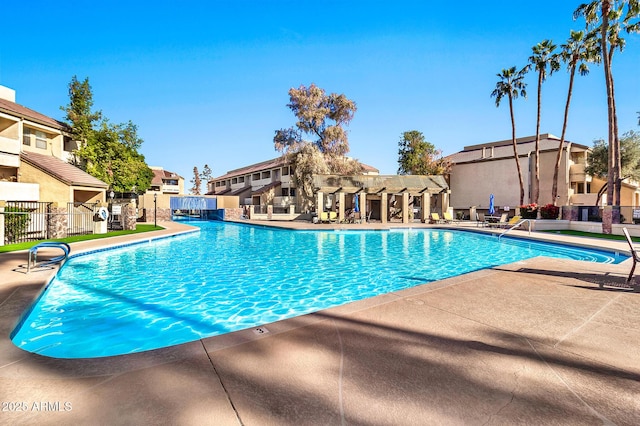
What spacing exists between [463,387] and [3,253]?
1411cm

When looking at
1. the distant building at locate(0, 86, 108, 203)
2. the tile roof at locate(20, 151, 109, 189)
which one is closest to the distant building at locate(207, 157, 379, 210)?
the tile roof at locate(20, 151, 109, 189)

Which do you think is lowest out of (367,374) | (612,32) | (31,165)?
(367,374)

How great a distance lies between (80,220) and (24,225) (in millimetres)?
3928

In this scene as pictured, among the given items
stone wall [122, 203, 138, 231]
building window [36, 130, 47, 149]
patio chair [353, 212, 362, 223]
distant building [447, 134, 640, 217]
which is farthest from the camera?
distant building [447, 134, 640, 217]

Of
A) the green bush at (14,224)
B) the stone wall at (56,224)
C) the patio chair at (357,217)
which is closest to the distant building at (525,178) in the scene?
the patio chair at (357,217)

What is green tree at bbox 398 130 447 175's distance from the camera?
41.0m

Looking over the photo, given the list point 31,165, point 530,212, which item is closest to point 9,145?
point 31,165

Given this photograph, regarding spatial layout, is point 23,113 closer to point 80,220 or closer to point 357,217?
point 80,220

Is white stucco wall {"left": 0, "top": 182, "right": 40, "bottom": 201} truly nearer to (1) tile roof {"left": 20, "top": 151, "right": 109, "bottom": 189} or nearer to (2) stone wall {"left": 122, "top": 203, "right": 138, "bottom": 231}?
(1) tile roof {"left": 20, "top": 151, "right": 109, "bottom": 189}

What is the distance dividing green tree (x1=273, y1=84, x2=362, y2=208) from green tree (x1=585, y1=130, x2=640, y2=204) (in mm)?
25113

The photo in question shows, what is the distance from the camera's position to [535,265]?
26.3 feet

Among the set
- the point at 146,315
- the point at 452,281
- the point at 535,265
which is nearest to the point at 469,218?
the point at 535,265

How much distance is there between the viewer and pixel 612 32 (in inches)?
799

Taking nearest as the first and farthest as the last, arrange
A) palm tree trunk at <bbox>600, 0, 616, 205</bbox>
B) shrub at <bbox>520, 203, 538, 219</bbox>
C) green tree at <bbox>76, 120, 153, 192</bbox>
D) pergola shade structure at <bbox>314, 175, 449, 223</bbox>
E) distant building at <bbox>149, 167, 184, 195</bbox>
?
palm tree trunk at <bbox>600, 0, 616, 205</bbox> < shrub at <bbox>520, 203, 538, 219</bbox> < green tree at <bbox>76, 120, 153, 192</bbox> < pergola shade structure at <bbox>314, 175, 449, 223</bbox> < distant building at <bbox>149, 167, 184, 195</bbox>
